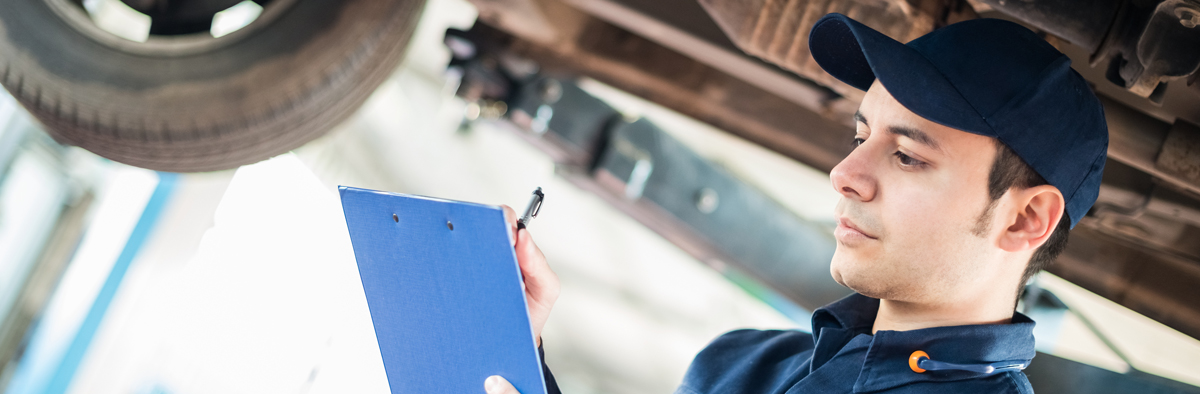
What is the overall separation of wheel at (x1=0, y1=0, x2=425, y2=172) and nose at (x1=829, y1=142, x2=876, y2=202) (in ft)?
2.56

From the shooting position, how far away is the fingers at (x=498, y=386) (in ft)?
2.33

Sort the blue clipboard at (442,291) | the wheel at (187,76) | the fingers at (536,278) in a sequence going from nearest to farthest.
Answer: the blue clipboard at (442,291) → the fingers at (536,278) → the wheel at (187,76)

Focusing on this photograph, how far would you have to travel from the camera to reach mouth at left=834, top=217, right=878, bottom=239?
81cm

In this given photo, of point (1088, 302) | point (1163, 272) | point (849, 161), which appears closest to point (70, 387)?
point (849, 161)

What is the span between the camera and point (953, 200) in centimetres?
79

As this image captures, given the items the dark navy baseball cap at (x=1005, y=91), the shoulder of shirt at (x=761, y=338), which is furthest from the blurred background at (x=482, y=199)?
the shoulder of shirt at (x=761, y=338)

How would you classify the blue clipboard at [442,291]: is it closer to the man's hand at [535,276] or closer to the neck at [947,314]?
the man's hand at [535,276]

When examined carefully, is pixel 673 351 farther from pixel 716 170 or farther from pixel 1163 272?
pixel 1163 272

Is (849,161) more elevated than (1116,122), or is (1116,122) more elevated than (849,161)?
(1116,122)

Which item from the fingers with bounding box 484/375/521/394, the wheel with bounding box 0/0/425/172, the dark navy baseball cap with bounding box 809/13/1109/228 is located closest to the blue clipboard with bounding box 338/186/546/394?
the fingers with bounding box 484/375/521/394

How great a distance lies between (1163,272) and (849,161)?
1404mm

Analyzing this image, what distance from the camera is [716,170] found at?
2.25 m

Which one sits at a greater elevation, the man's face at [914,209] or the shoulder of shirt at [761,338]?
the man's face at [914,209]

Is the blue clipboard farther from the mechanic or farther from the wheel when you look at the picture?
the wheel
